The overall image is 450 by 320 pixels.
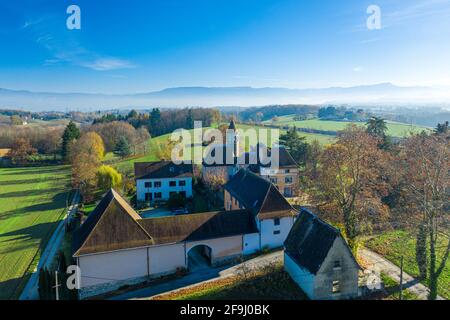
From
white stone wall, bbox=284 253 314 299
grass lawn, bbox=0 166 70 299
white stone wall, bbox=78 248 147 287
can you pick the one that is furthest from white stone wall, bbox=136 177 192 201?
white stone wall, bbox=284 253 314 299

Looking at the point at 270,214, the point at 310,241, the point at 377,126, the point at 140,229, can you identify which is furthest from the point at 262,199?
the point at 377,126

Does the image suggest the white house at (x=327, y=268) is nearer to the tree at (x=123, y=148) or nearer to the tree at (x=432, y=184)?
the tree at (x=432, y=184)


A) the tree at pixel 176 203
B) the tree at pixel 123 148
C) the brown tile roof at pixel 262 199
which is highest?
the tree at pixel 123 148

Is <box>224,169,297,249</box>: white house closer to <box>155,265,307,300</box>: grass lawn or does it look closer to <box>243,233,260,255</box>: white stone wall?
<box>243,233,260,255</box>: white stone wall

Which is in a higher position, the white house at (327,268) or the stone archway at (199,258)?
the white house at (327,268)

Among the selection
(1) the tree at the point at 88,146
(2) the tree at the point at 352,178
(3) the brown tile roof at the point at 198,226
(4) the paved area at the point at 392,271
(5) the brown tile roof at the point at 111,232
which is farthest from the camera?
(1) the tree at the point at 88,146

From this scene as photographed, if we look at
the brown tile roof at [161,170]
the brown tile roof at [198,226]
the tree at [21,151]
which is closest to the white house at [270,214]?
the brown tile roof at [198,226]

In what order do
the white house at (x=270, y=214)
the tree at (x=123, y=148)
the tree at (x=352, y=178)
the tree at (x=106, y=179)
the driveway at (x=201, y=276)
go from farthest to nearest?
the tree at (x=123, y=148) → the tree at (x=106, y=179) → the white house at (x=270, y=214) → the tree at (x=352, y=178) → the driveway at (x=201, y=276)
